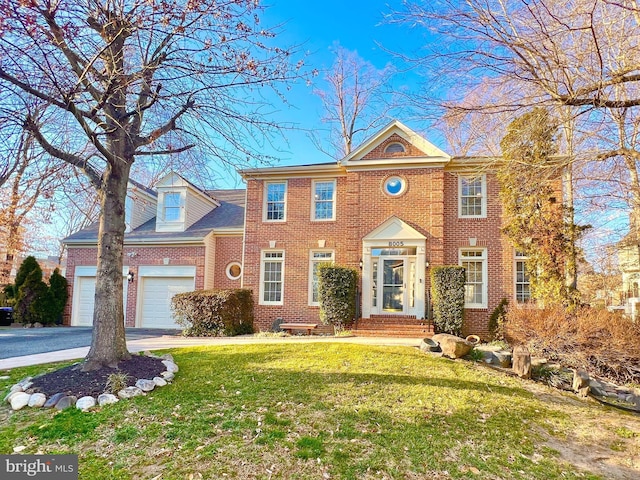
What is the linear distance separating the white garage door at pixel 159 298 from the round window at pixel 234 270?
1353 mm

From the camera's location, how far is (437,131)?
220 inches

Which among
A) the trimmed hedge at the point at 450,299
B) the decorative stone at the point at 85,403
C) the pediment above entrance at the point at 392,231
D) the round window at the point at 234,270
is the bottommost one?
the decorative stone at the point at 85,403

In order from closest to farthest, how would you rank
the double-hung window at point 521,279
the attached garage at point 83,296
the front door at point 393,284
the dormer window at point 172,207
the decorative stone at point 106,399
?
the decorative stone at point 106,399 < the double-hung window at point 521,279 < the front door at point 393,284 < the attached garage at point 83,296 < the dormer window at point 172,207

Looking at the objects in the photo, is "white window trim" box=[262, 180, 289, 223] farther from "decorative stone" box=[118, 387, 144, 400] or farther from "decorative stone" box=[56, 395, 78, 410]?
"decorative stone" box=[56, 395, 78, 410]

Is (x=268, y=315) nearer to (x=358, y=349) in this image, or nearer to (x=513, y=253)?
(x=358, y=349)

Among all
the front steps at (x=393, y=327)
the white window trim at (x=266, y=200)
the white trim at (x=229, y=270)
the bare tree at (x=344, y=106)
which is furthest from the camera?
the bare tree at (x=344, y=106)

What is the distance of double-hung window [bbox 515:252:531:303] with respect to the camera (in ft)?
38.4

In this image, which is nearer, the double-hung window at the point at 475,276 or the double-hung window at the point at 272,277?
the double-hung window at the point at 475,276

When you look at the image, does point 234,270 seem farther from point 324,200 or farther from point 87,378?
point 87,378

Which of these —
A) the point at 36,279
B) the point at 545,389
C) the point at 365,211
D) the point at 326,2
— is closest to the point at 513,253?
the point at 365,211

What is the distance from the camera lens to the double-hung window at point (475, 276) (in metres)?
11.9

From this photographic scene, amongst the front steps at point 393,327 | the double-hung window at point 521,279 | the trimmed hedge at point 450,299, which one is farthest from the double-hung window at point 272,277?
the double-hung window at point 521,279

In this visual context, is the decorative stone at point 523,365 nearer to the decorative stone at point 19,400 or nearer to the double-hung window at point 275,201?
the decorative stone at point 19,400

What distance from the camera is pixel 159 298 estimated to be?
47.7 feet
